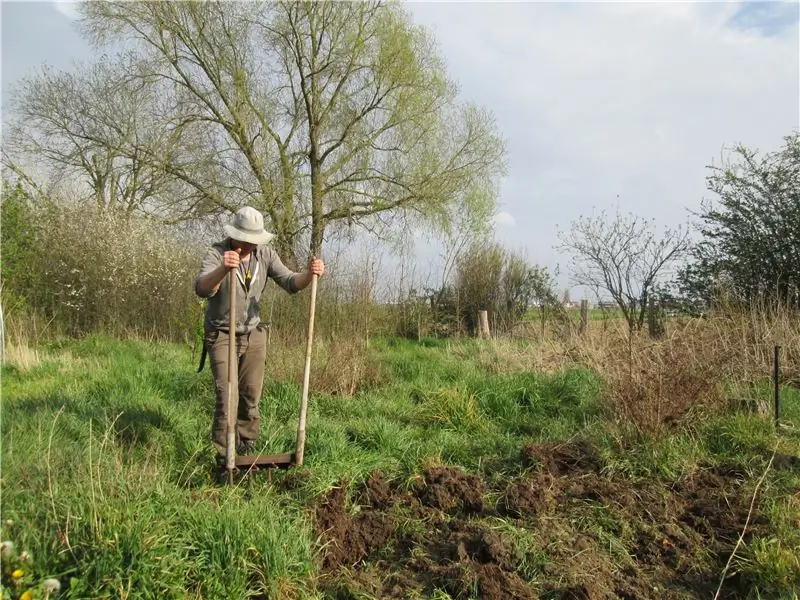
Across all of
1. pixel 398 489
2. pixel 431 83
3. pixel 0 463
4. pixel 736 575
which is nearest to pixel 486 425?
pixel 398 489

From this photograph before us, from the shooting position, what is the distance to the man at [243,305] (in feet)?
13.8

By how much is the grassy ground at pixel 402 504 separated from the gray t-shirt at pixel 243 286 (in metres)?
1.00

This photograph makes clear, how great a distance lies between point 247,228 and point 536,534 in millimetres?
2858

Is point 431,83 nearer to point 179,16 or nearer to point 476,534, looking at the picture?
point 179,16

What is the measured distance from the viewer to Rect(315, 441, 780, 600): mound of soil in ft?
10.0

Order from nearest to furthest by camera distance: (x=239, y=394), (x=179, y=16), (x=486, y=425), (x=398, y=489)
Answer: (x=398, y=489) < (x=239, y=394) < (x=486, y=425) < (x=179, y=16)

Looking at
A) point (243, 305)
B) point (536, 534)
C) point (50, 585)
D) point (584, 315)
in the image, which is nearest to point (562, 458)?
point (536, 534)

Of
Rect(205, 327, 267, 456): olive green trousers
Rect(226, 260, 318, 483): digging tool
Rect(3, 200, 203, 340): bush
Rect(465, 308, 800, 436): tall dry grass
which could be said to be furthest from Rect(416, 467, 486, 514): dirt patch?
Rect(3, 200, 203, 340): bush

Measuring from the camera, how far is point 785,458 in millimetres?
4469

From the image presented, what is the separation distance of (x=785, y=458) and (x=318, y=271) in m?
3.88

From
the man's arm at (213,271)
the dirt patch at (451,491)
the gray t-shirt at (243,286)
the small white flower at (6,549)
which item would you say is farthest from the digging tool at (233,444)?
the small white flower at (6,549)

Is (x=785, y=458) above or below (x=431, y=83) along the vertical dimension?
below

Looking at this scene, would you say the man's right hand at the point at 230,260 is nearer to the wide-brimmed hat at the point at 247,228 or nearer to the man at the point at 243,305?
the man at the point at 243,305

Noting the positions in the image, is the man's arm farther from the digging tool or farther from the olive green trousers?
the olive green trousers
